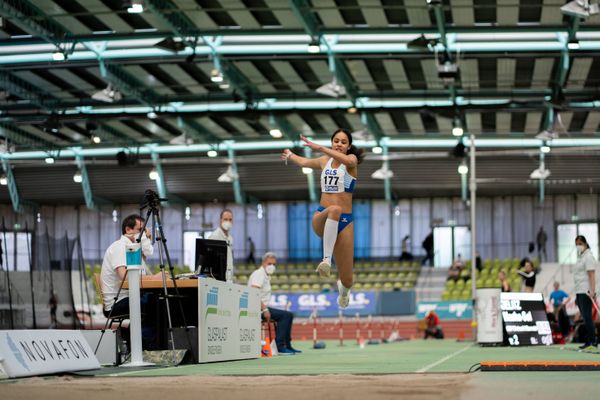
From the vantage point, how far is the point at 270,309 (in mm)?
14930

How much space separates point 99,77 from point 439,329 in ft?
43.4

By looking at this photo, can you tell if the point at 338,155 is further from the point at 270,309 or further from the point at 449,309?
the point at 449,309

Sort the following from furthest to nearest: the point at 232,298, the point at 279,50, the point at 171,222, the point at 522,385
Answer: the point at 171,222
the point at 279,50
the point at 232,298
the point at 522,385

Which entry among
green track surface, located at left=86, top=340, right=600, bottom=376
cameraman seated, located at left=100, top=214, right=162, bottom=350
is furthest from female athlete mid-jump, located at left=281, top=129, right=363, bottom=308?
cameraman seated, located at left=100, top=214, right=162, bottom=350

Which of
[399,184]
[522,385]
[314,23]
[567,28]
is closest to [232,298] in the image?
[522,385]

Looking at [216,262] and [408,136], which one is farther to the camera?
[408,136]

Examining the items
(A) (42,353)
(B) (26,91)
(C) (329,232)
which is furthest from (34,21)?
(A) (42,353)

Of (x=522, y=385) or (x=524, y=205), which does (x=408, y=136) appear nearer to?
(x=524, y=205)

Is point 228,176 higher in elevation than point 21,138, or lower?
lower

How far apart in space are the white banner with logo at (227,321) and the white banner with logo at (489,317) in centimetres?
723

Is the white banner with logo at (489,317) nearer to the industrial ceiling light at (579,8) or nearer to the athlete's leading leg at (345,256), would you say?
the industrial ceiling light at (579,8)

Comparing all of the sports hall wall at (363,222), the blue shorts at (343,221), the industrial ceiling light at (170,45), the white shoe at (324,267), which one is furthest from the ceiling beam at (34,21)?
the sports hall wall at (363,222)

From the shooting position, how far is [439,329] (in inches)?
1179

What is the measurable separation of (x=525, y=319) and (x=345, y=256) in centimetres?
974
